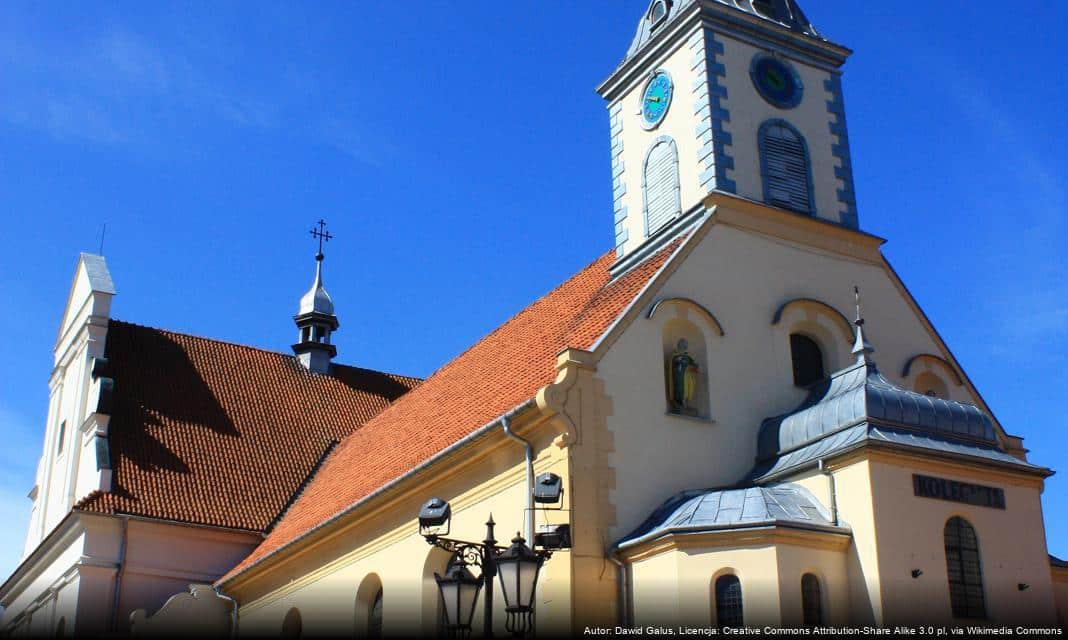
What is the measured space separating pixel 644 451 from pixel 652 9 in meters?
9.93

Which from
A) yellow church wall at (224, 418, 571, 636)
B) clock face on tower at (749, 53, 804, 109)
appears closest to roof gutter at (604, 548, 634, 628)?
yellow church wall at (224, 418, 571, 636)

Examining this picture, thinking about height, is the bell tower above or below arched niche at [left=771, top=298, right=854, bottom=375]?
above

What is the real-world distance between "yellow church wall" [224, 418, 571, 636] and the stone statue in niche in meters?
2.17

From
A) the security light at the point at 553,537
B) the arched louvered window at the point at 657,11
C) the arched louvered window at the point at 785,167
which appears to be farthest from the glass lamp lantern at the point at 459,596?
the arched louvered window at the point at 657,11

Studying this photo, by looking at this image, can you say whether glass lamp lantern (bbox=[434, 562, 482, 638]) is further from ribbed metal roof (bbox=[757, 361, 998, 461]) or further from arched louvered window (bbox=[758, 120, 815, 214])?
arched louvered window (bbox=[758, 120, 815, 214])

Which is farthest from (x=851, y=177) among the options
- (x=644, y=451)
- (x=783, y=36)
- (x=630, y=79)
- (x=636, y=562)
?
(x=636, y=562)

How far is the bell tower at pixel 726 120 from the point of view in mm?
21625

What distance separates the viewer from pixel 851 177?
22.7 meters

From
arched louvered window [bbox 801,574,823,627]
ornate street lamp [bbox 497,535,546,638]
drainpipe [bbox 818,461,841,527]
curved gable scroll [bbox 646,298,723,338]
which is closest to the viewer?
ornate street lamp [bbox 497,535,546,638]

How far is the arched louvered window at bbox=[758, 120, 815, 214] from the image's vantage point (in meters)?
21.7

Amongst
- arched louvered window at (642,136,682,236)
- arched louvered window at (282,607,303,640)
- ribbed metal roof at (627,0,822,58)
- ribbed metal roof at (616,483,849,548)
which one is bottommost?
arched louvered window at (282,607,303,640)

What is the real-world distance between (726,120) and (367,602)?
10076mm

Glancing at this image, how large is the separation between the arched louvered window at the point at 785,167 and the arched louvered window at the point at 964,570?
6.66 m

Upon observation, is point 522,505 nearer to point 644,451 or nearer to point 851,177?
point 644,451
